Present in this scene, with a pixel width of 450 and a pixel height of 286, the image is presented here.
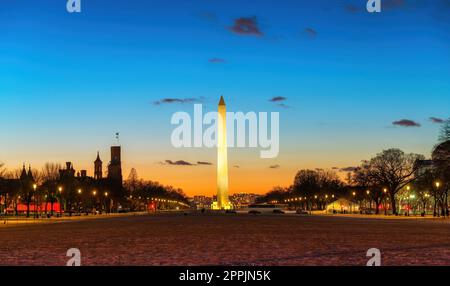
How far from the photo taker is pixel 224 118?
139250 mm

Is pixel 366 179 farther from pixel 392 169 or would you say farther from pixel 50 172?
pixel 50 172

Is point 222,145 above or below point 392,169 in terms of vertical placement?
above

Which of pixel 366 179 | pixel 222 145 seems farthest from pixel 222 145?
pixel 366 179

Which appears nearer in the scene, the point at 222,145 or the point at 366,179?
the point at 366,179

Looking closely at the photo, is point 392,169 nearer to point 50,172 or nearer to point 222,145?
point 222,145

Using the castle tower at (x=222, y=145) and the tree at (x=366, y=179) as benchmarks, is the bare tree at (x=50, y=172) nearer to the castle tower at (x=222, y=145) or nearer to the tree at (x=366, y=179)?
the castle tower at (x=222, y=145)

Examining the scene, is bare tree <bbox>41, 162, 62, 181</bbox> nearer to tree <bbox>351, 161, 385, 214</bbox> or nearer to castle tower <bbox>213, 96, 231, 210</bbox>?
castle tower <bbox>213, 96, 231, 210</bbox>

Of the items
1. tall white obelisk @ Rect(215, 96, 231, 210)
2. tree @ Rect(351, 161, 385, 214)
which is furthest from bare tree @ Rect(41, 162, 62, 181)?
tree @ Rect(351, 161, 385, 214)

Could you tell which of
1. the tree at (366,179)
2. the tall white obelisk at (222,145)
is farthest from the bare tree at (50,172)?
the tree at (366,179)

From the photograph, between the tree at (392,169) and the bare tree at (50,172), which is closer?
the tree at (392,169)

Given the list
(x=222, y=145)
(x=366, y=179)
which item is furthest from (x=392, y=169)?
(x=222, y=145)
